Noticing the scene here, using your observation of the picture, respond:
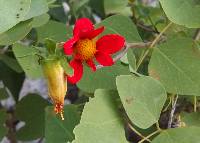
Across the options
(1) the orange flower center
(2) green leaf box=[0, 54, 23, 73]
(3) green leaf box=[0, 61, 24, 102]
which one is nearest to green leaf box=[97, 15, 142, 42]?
(1) the orange flower center

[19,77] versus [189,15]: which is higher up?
[189,15]

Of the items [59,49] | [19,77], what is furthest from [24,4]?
[19,77]

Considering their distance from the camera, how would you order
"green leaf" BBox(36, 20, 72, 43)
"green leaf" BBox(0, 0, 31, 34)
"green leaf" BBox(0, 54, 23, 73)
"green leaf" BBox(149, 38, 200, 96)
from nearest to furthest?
"green leaf" BBox(0, 0, 31, 34) < "green leaf" BBox(149, 38, 200, 96) < "green leaf" BBox(36, 20, 72, 43) < "green leaf" BBox(0, 54, 23, 73)

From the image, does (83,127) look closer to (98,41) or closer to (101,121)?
(101,121)

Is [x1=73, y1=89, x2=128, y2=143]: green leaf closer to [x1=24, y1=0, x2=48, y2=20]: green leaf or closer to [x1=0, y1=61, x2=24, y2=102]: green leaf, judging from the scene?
[x1=24, y1=0, x2=48, y2=20]: green leaf

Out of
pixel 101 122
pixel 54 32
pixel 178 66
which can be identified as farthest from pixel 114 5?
pixel 101 122

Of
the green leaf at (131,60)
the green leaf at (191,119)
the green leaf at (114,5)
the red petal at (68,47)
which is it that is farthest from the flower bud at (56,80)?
the green leaf at (114,5)

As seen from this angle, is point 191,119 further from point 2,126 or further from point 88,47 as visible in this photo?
point 2,126
